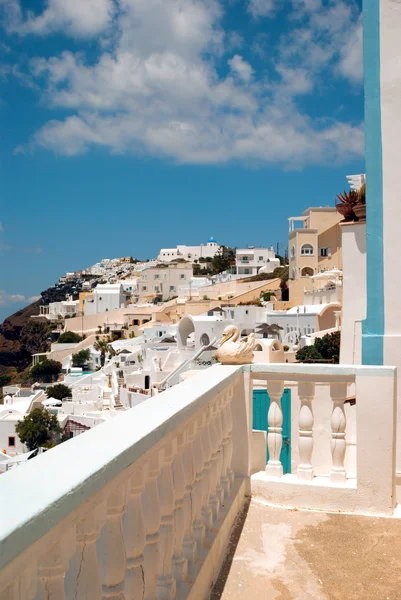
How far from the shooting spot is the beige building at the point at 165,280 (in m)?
86.8

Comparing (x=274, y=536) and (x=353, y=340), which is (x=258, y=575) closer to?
(x=274, y=536)

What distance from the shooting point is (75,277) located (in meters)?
139

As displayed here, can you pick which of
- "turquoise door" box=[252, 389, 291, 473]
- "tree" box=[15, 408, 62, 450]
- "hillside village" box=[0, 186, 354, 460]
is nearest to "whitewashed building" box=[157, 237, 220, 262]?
"hillside village" box=[0, 186, 354, 460]

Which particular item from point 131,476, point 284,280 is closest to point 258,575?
point 131,476

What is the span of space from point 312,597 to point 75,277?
140 m

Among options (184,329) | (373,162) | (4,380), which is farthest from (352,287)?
(4,380)

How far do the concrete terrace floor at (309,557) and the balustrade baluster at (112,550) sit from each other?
4.03ft

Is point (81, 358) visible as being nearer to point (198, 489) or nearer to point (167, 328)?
point (167, 328)

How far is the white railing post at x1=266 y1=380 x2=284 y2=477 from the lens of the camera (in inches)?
147

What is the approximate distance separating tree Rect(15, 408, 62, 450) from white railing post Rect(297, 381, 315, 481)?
3098cm

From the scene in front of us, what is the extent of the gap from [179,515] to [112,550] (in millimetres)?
753

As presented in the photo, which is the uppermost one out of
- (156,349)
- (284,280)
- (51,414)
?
(284,280)

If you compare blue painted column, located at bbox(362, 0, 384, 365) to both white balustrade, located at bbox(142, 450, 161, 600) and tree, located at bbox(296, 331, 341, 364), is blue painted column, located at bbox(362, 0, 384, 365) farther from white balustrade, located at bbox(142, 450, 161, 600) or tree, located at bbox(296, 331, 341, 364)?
tree, located at bbox(296, 331, 341, 364)

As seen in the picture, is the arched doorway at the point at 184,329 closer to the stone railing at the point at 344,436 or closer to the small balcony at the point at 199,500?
the small balcony at the point at 199,500
